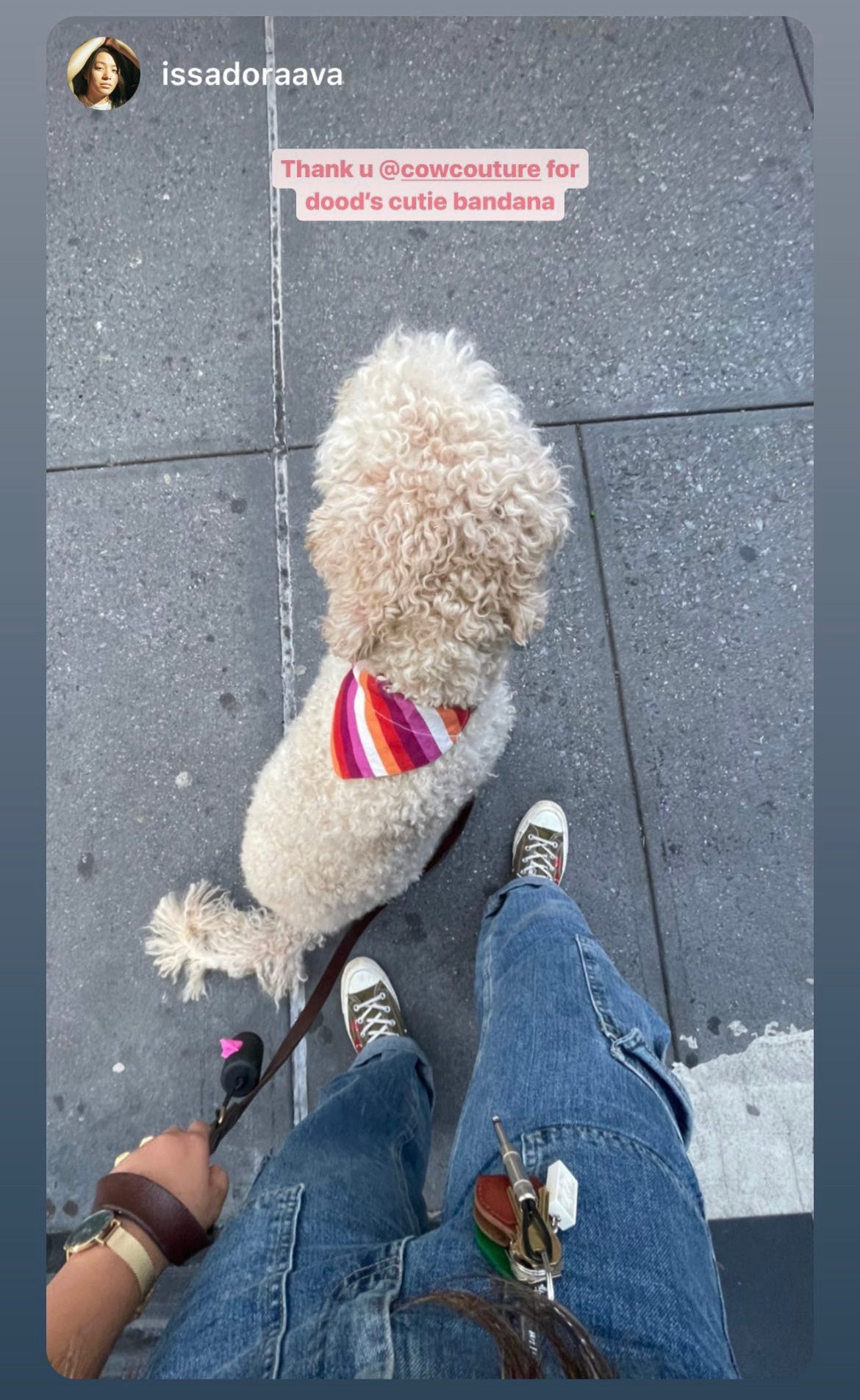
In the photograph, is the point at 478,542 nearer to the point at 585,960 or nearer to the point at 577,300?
the point at 585,960

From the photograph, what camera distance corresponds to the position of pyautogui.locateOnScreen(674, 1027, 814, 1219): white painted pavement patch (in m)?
1.82

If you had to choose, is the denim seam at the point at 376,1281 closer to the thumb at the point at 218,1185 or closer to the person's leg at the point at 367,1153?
the person's leg at the point at 367,1153

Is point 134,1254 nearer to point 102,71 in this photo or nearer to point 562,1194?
point 562,1194

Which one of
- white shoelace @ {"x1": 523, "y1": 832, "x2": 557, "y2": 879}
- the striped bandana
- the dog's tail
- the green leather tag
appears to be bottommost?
the green leather tag

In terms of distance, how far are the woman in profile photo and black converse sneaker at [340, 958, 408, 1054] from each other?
79.9 inches

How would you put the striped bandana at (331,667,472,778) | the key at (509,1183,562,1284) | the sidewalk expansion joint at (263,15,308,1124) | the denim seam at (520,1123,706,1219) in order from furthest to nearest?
the sidewalk expansion joint at (263,15,308,1124) → the striped bandana at (331,667,472,778) → the denim seam at (520,1123,706,1219) → the key at (509,1183,562,1284)

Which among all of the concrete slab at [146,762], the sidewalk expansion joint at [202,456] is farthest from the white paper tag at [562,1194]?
the sidewalk expansion joint at [202,456]

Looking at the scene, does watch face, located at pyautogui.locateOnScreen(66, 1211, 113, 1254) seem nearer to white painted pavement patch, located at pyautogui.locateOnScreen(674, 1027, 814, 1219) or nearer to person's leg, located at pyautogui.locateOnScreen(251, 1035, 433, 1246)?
person's leg, located at pyautogui.locateOnScreen(251, 1035, 433, 1246)

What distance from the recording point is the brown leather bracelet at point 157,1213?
1.13 metres

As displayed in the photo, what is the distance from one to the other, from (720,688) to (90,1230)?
1.84 meters

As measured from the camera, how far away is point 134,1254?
3.66ft

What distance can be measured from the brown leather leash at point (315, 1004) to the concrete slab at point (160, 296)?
1.25 metres

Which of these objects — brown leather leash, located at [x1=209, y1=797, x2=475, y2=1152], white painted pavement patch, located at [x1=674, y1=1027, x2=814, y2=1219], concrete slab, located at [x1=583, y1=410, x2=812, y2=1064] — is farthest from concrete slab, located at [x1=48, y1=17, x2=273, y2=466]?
white painted pavement patch, located at [x1=674, y1=1027, x2=814, y2=1219]

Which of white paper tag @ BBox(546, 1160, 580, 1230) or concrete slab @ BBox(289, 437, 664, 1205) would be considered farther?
concrete slab @ BBox(289, 437, 664, 1205)
